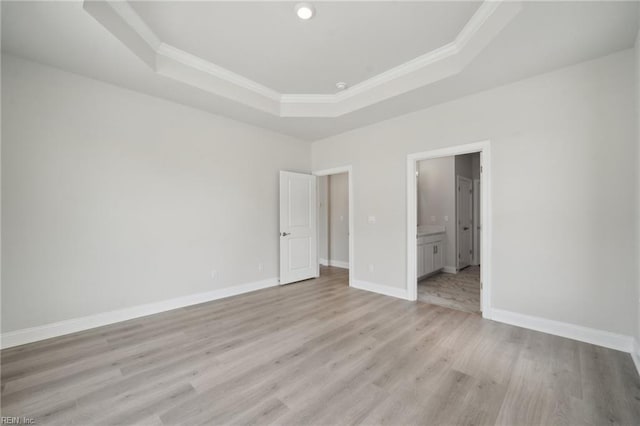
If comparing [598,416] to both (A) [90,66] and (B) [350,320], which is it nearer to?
(B) [350,320]

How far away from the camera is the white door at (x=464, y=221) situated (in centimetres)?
604

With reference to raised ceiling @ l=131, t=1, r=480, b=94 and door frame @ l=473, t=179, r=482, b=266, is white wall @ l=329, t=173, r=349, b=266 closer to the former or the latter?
door frame @ l=473, t=179, r=482, b=266

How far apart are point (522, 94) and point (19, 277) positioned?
574 cm

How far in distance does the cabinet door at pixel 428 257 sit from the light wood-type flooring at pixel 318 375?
6.17 feet

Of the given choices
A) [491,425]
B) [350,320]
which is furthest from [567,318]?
[350,320]

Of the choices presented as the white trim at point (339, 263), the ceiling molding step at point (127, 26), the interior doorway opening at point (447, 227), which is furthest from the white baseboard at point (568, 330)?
the ceiling molding step at point (127, 26)

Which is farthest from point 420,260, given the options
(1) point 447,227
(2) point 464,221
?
(2) point 464,221

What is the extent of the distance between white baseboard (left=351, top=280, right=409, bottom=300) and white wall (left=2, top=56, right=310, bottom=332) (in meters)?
1.95

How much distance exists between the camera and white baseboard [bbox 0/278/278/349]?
8.68 feet

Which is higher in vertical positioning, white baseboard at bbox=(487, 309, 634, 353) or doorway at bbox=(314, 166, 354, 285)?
doorway at bbox=(314, 166, 354, 285)

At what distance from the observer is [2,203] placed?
256 centimetres

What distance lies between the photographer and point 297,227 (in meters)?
5.14

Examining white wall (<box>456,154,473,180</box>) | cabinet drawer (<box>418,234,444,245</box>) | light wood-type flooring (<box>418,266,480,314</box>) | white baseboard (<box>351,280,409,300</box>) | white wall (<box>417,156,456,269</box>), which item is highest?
white wall (<box>456,154,473,180</box>)

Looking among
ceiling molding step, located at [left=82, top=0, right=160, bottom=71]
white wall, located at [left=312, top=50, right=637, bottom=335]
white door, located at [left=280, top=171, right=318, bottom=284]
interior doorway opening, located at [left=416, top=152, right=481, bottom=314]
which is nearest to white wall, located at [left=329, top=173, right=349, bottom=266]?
white door, located at [left=280, top=171, right=318, bottom=284]
